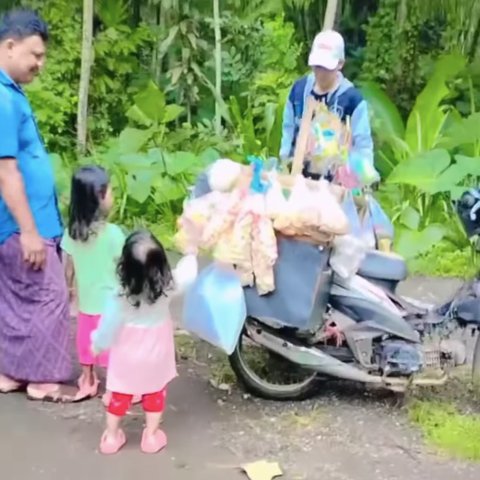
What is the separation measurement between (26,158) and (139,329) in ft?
3.25

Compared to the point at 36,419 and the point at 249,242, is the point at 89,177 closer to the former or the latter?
the point at 249,242

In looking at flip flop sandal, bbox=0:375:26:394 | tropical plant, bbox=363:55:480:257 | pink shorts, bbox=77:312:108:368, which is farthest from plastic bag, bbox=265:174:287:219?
tropical plant, bbox=363:55:480:257

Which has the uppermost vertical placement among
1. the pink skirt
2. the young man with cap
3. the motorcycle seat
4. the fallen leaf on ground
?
the young man with cap

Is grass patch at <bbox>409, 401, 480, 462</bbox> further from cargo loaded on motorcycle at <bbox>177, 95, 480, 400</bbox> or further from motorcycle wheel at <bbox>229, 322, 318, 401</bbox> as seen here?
motorcycle wheel at <bbox>229, 322, 318, 401</bbox>

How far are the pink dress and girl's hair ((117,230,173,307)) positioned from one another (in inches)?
1.8

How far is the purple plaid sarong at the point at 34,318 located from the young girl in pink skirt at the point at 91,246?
12 cm

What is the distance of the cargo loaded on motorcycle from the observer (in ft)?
15.3

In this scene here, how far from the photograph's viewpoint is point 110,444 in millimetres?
4500

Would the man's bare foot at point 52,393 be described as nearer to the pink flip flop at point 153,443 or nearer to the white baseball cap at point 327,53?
the pink flip flop at point 153,443

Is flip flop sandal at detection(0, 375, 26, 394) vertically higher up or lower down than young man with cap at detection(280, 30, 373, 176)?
lower down

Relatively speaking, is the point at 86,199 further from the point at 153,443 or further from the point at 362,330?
the point at 362,330

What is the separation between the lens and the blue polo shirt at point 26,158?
4652mm

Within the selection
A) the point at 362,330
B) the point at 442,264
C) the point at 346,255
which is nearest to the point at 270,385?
the point at 362,330

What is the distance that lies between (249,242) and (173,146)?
4.14 m
